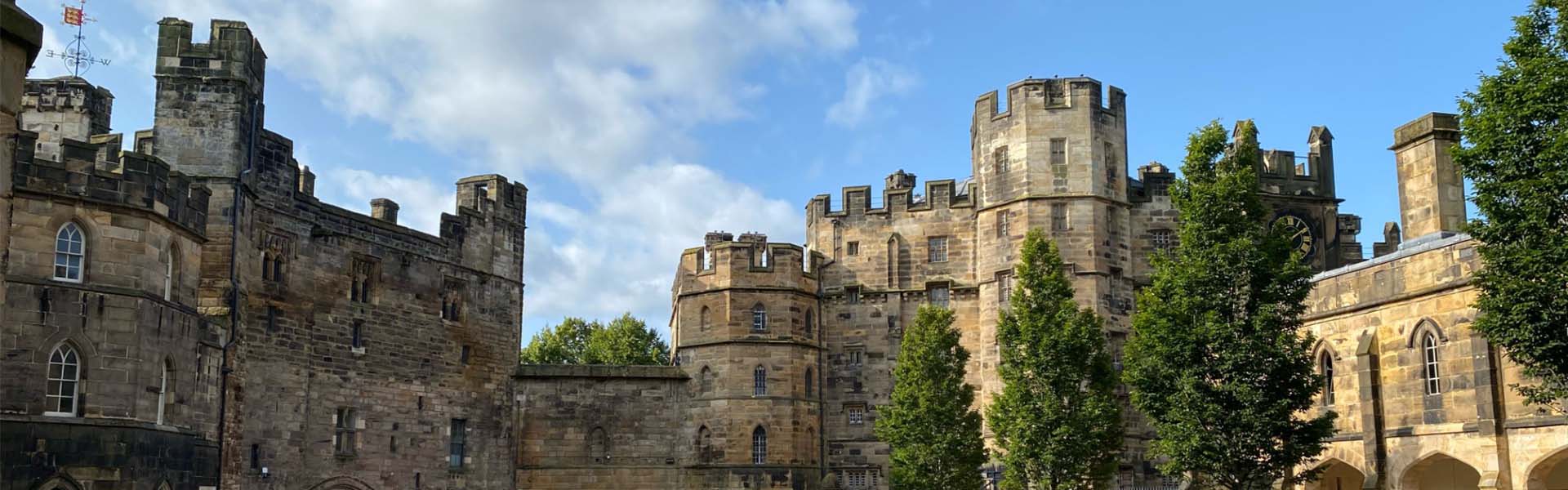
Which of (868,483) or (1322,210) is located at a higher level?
(1322,210)

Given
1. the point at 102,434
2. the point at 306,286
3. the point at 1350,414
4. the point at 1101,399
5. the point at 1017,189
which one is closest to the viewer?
the point at 102,434

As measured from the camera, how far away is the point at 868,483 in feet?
159

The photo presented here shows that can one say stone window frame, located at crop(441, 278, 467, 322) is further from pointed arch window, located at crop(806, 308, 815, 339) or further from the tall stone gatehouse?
pointed arch window, located at crop(806, 308, 815, 339)

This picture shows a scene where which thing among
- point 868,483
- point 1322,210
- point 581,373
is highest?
Answer: point 1322,210

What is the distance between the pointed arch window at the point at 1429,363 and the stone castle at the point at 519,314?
0.32 feet

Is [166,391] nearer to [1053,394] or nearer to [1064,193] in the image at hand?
[1053,394]

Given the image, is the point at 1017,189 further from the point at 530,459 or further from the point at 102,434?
the point at 102,434

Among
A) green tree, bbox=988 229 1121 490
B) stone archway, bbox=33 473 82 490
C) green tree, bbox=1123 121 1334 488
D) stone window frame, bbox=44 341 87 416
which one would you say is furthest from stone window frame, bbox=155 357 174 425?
green tree, bbox=1123 121 1334 488

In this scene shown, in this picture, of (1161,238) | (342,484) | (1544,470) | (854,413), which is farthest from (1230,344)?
(342,484)

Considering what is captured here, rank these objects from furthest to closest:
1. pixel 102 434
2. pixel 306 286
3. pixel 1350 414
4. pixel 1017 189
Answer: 1. pixel 1017 189
2. pixel 306 286
3. pixel 1350 414
4. pixel 102 434

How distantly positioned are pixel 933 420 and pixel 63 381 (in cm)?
2227

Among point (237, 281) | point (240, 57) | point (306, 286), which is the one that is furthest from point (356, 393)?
point (240, 57)

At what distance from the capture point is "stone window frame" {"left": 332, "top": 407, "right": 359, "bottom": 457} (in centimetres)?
3855

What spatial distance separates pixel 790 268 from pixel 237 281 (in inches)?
801
